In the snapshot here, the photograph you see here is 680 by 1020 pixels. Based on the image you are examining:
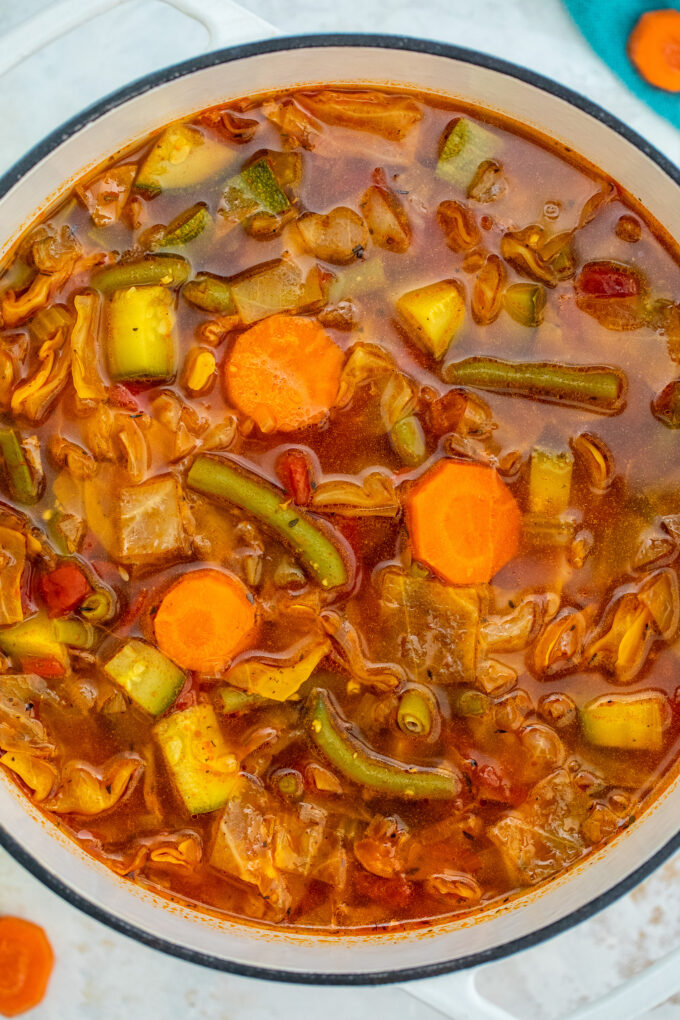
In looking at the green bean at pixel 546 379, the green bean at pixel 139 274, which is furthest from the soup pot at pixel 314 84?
the green bean at pixel 546 379

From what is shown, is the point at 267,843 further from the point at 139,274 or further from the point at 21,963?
the point at 139,274

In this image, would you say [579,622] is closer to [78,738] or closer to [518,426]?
[518,426]

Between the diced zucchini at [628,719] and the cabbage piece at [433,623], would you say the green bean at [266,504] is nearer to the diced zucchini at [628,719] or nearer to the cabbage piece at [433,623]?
the cabbage piece at [433,623]

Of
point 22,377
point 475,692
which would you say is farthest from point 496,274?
point 22,377

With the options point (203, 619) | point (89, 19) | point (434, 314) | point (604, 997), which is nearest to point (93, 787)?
point (203, 619)

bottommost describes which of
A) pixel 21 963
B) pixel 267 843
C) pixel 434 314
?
pixel 21 963

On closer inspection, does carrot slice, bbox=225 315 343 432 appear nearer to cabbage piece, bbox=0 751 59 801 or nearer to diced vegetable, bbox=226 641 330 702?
diced vegetable, bbox=226 641 330 702
